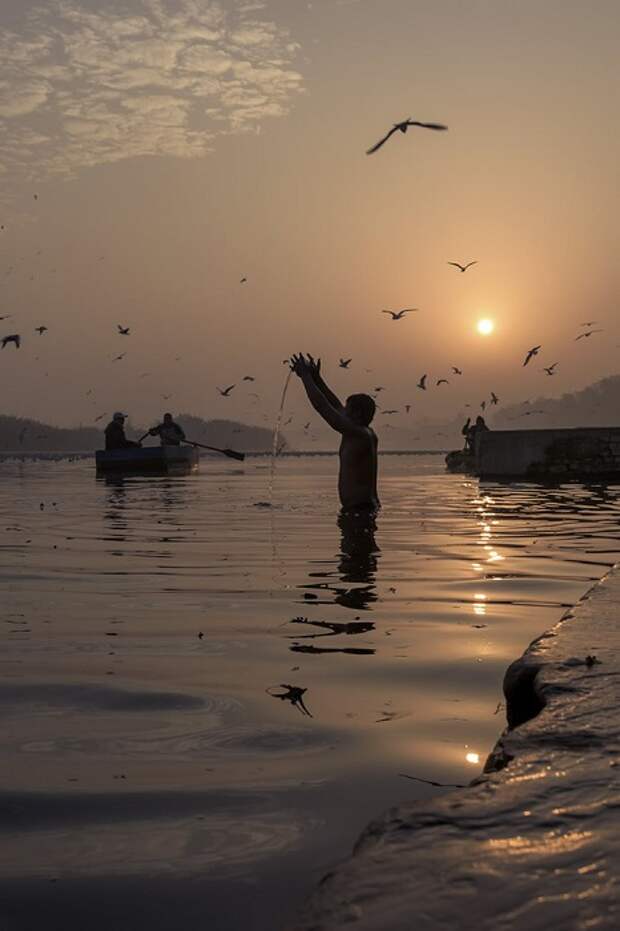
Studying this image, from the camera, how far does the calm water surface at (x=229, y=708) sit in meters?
2.10

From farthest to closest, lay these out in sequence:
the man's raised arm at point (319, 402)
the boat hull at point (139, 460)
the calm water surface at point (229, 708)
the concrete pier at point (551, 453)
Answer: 1. the boat hull at point (139, 460)
2. the concrete pier at point (551, 453)
3. the man's raised arm at point (319, 402)
4. the calm water surface at point (229, 708)

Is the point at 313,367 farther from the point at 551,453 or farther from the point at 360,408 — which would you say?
the point at 551,453

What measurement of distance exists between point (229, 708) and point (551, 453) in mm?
23885

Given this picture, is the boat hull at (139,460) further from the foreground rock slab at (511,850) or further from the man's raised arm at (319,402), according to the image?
the foreground rock slab at (511,850)

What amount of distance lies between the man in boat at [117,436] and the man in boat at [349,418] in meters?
20.3

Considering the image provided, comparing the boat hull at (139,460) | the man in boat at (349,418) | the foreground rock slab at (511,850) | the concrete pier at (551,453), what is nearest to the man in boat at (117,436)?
the boat hull at (139,460)

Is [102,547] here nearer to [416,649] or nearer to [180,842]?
[416,649]

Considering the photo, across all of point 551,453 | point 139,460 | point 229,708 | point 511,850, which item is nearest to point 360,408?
point 229,708

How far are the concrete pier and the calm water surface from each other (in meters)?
17.4

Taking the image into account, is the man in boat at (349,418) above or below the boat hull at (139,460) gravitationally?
above

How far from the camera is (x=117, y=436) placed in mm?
30891

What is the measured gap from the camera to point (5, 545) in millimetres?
9789

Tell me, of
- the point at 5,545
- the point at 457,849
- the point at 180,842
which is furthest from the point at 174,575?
the point at 457,849

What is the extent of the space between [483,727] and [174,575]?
4372mm
